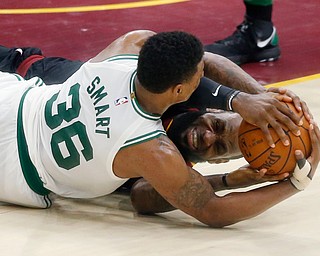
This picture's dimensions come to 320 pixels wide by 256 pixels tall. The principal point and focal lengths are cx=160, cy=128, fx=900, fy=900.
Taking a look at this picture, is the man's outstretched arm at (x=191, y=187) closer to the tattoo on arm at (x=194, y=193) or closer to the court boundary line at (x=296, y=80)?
the tattoo on arm at (x=194, y=193)

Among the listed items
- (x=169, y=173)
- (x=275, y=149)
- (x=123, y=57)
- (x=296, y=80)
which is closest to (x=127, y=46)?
(x=123, y=57)

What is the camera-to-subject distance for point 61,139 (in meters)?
4.05

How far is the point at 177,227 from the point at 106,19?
3.95m

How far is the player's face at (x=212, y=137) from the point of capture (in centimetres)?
420

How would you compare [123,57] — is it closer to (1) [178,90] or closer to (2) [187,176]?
(1) [178,90]

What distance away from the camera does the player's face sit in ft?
13.8

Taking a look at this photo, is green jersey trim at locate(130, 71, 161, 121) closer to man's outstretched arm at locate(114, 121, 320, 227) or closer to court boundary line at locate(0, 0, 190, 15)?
man's outstretched arm at locate(114, 121, 320, 227)

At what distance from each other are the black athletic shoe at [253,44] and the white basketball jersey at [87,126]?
268cm

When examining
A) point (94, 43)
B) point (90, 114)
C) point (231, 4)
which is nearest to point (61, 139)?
point (90, 114)

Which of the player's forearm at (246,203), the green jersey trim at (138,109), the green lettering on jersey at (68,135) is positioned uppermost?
the green jersey trim at (138,109)

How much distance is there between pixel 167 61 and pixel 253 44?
127 inches

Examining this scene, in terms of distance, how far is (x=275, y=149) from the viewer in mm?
3846

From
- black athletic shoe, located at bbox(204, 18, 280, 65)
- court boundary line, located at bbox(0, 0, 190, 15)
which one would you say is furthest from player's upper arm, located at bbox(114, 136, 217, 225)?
court boundary line, located at bbox(0, 0, 190, 15)

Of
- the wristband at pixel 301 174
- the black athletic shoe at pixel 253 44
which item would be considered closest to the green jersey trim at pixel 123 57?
the wristband at pixel 301 174
